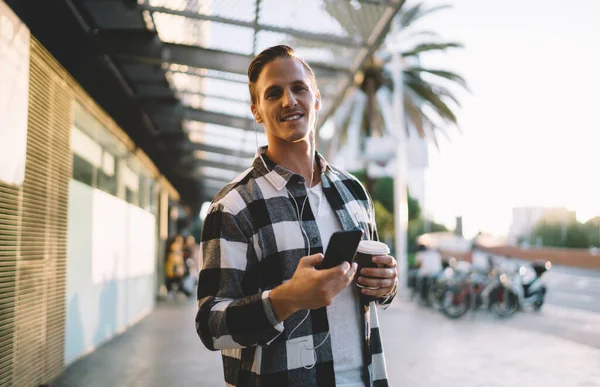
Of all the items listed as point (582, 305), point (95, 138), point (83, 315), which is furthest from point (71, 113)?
point (582, 305)

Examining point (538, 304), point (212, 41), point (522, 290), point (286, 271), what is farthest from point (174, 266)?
point (286, 271)

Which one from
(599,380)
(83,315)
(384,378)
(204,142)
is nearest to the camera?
(384,378)

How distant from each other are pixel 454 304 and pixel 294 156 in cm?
1059

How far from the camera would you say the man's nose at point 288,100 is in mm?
1642

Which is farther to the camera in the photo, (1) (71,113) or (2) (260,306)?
(1) (71,113)

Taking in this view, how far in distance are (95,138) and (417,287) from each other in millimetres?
8735

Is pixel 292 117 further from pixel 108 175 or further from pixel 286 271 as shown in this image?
pixel 108 175

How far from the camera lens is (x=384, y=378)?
1652 mm

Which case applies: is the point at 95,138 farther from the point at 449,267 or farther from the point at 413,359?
the point at 449,267

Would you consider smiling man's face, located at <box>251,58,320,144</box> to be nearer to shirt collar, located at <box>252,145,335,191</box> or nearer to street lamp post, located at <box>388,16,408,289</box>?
shirt collar, located at <box>252,145,335,191</box>

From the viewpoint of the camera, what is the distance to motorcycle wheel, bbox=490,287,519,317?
1152 centimetres

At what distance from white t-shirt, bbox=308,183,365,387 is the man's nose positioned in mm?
279

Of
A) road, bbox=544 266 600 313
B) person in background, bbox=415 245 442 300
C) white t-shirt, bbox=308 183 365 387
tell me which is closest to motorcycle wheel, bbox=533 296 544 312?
road, bbox=544 266 600 313

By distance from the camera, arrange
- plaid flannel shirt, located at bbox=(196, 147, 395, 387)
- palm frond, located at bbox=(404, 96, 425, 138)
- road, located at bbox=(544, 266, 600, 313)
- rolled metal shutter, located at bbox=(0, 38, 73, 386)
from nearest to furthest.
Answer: plaid flannel shirt, located at bbox=(196, 147, 395, 387) → rolled metal shutter, located at bbox=(0, 38, 73, 386) → road, located at bbox=(544, 266, 600, 313) → palm frond, located at bbox=(404, 96, 425, 138)
